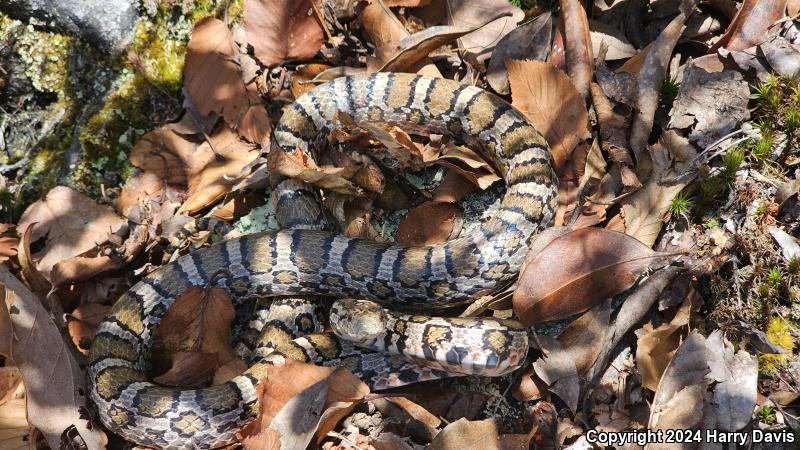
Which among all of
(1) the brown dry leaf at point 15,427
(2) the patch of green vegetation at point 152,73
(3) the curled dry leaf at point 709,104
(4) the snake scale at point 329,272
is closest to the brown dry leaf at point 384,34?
(4) the snake scale at point 329,272

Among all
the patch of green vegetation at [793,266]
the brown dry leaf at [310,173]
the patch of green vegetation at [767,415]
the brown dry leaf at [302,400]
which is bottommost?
the patch of green vegetation at [767,415]

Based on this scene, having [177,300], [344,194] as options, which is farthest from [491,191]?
[177,300]

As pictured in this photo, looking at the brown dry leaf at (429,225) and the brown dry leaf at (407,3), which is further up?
the brown dry leaf at (407,3)

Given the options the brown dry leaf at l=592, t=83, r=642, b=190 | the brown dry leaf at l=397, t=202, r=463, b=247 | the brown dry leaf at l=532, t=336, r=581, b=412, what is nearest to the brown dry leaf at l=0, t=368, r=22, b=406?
the brown dry leaf at l=397, t=202, r=463, b=247

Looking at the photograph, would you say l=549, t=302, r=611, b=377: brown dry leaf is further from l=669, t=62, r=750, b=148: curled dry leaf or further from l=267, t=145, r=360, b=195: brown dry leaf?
l=267, t=145, r=360, b=195: brown dry leaf

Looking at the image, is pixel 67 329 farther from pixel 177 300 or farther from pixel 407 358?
pixel 407 358

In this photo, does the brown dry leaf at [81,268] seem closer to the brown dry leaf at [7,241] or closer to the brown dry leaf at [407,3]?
the brown dry leaf at [7,241]
